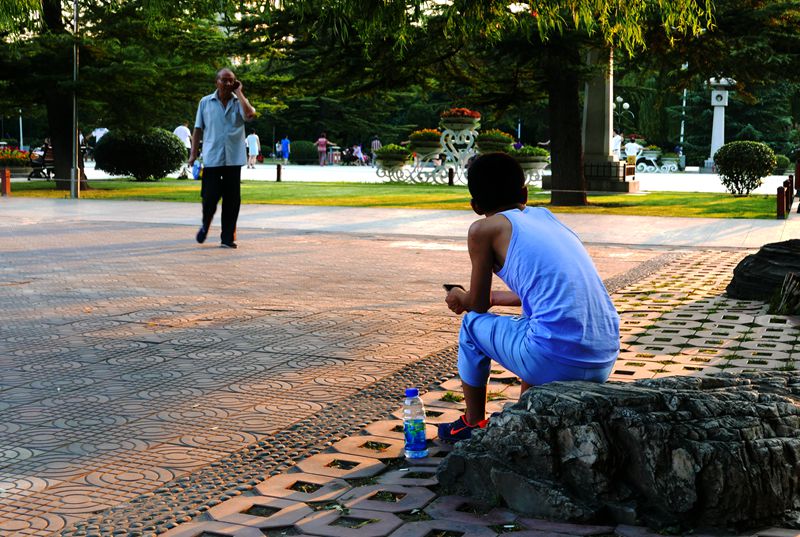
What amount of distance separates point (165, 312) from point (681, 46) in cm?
1320

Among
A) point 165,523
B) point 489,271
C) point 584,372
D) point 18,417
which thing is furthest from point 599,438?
point 18,417

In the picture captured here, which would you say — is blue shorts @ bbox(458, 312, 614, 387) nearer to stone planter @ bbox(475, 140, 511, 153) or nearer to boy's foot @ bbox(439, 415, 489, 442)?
boy's foot @ bbox(439, 415, 489, 442)

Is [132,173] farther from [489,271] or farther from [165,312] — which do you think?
[489,271]

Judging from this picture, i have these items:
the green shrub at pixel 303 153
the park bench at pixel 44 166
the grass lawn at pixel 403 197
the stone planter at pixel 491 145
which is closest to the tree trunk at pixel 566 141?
the grass lawn at pixel 403 197

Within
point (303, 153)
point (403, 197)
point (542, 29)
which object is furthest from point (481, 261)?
point (303, 153)

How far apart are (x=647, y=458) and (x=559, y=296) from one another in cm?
82

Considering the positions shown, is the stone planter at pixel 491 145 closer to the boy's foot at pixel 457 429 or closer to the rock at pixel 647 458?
the boy's foot at pixel 457 429

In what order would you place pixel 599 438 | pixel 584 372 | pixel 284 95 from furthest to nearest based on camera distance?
pixel 284 95
pixel 584 372
pixel 599 438

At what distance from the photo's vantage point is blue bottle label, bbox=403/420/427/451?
165 inches

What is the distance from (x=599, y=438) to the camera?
133 inches

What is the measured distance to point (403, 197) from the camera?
23.3 meters

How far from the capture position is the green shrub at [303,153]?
57894 millimetres

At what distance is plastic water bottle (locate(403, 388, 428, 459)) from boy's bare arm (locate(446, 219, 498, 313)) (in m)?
0.44

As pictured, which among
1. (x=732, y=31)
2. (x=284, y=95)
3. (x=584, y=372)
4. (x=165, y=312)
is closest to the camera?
(x=584, y=372)
